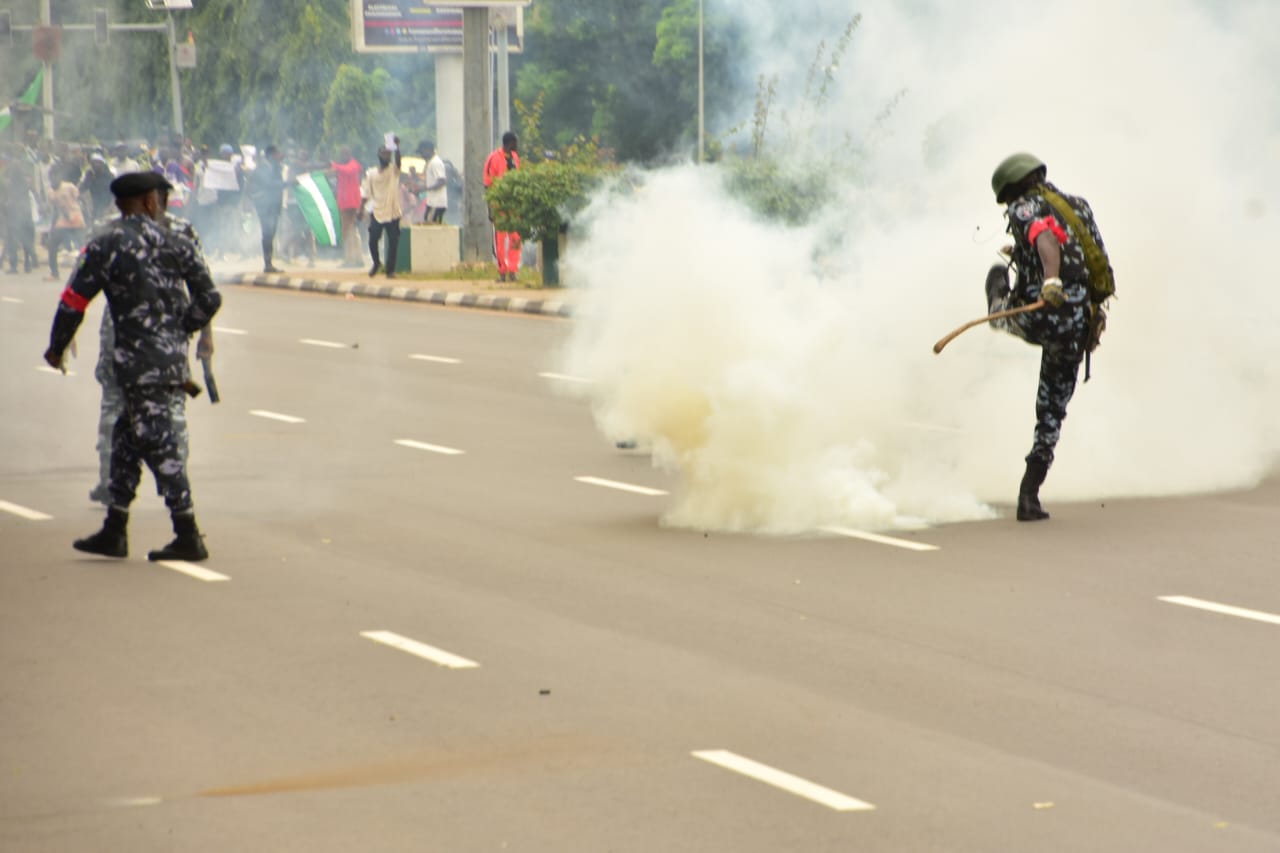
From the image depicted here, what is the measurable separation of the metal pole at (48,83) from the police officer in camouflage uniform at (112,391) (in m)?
21.6

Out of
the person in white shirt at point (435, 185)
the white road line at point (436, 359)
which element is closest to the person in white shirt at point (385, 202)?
the person in white shirt at point (435, 185)

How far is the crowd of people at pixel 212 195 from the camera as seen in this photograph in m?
29.4

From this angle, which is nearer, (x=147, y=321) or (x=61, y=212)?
(x=147, y=321)

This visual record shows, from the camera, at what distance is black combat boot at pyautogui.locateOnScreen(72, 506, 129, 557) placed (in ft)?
29.5

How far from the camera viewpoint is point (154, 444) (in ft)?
28.8

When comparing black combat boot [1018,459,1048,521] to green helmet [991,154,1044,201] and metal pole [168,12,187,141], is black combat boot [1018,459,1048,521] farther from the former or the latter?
metal pole [168,12,187,141]

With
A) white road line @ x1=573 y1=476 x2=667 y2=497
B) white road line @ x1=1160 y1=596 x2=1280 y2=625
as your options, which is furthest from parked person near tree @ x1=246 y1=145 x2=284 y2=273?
white road line @ x1=1160 y1=596 x2=1280 y2=625

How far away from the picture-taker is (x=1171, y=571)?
873 centimetres

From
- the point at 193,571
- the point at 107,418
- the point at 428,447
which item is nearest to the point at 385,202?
the point at 428,447

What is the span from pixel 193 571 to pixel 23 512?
6.65 ft

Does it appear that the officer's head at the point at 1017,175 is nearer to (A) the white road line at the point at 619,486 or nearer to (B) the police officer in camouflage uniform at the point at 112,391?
(A) the white road line at the point at 619,486

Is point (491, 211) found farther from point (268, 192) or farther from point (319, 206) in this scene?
point (319, 206)

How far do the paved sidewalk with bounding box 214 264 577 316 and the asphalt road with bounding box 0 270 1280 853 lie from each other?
1253 cm

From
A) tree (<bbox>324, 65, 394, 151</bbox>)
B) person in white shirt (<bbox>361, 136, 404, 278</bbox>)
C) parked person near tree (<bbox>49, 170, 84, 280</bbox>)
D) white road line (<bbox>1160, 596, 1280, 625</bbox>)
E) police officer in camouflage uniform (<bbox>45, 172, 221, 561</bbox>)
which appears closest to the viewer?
white road line (<bbox>1160, 596, 1280, 625</bbox>)
